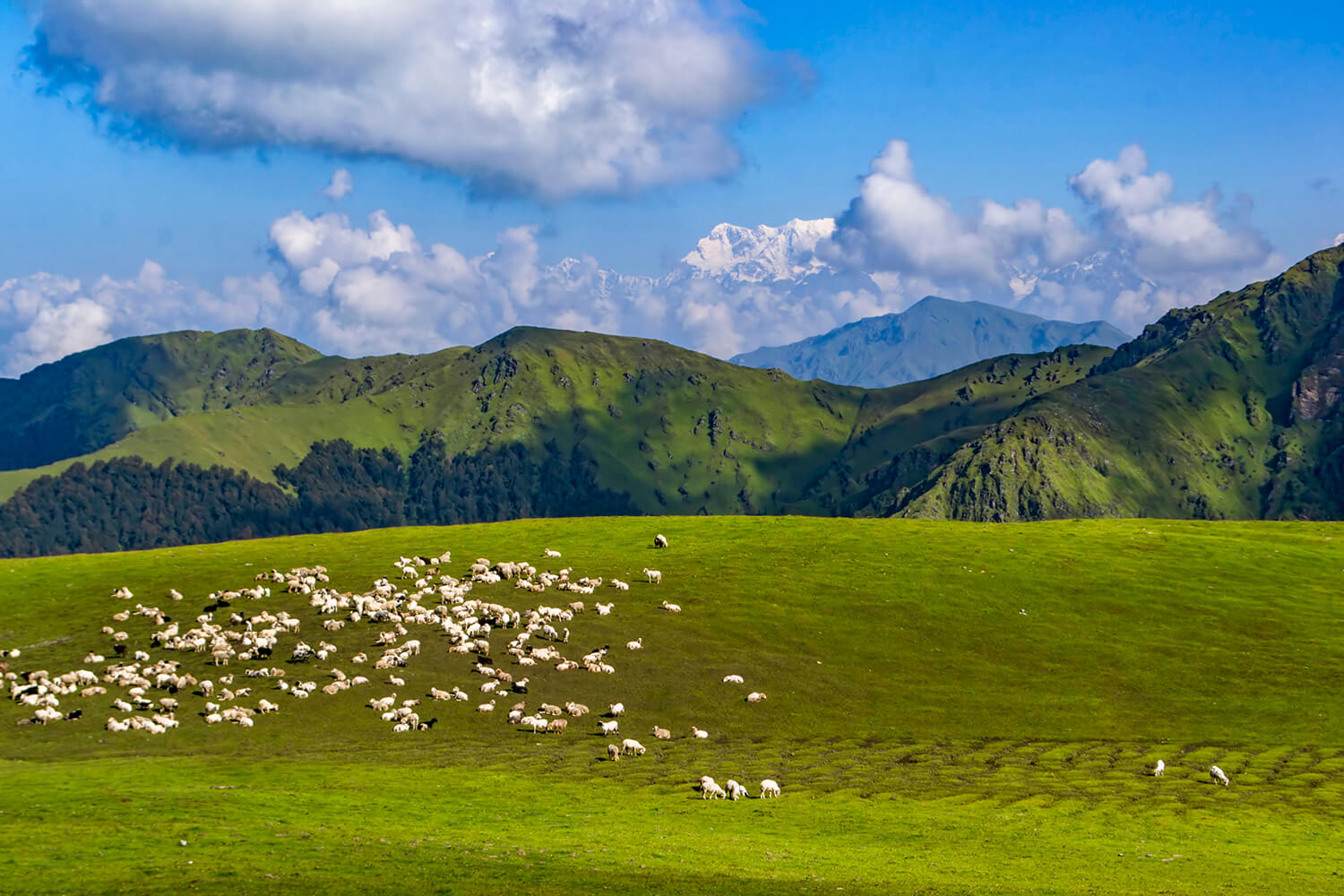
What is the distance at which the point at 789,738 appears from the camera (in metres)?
57.3

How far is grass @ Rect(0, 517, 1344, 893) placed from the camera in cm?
3497

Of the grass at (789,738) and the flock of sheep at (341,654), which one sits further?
the flock of sheep at (341,654)

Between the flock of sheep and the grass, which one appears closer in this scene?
→ the grass

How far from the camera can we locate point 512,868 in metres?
33.4

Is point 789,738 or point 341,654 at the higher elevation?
point 341,654

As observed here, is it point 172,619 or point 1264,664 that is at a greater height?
point 172,619

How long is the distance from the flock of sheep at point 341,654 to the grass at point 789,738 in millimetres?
1034

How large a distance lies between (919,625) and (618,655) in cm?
2310

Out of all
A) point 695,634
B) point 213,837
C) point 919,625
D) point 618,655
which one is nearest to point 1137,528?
point 919,625

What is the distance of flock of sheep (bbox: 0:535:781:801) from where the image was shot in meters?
57.6

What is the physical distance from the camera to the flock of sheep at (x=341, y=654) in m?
57.6

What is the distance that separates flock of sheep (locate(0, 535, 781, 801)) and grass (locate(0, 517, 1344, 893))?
1.03m

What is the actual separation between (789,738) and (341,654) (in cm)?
2961

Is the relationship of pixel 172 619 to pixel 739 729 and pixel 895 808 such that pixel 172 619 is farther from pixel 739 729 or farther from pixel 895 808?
pixel 895 808
